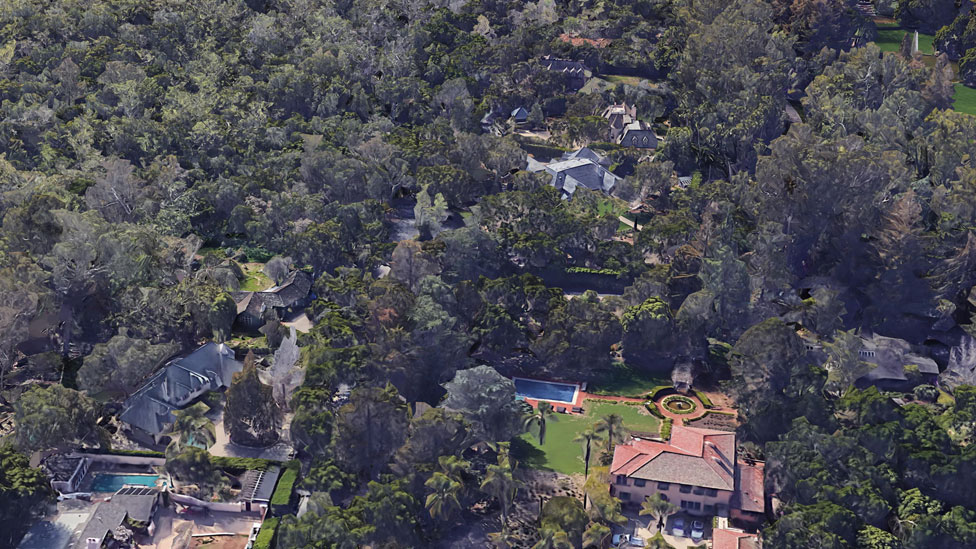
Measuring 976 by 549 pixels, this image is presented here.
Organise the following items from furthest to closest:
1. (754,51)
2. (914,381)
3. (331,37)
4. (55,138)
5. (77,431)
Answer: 1. (331,37)
2. (754,51)
3. (55,138)
4. (914,381)
5. (77,431)

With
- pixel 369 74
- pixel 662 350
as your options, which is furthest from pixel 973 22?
pixel 662 350

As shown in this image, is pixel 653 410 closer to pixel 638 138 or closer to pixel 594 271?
pixel 594 271

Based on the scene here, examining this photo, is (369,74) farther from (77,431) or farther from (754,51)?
(77,431)

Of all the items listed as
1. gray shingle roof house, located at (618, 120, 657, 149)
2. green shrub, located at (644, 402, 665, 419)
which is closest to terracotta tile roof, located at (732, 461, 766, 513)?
green shrub, located at (644, 402, 665, 419)

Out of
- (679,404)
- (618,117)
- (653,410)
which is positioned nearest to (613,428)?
(653,410)

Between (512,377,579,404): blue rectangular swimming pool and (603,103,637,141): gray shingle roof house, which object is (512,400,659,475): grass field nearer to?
(512,377,579,404): blue rectangular swimming pool
